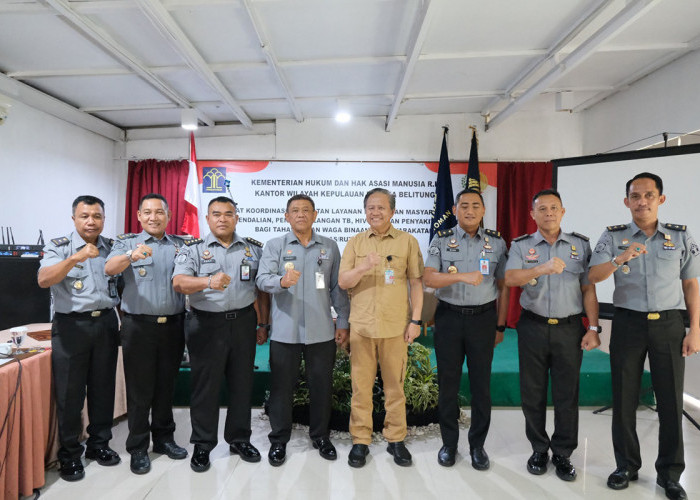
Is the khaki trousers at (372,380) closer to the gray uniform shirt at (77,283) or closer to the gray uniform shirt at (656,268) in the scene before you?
the gray uniform shirt at (656,268)

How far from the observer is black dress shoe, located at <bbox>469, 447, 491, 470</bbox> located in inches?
95.9

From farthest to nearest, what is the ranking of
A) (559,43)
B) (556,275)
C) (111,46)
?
(559,43), (111,46), (556,275)

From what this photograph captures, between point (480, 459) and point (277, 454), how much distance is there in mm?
1271

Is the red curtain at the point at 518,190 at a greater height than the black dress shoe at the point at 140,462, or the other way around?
the red curtain at the point at 518,190

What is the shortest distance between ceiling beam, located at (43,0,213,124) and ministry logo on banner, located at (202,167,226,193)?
1113 mm

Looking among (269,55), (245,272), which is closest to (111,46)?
(269,55)

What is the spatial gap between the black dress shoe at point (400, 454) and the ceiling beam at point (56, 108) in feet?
16.1

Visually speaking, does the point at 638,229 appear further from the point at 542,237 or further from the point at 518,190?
the point at 518,190

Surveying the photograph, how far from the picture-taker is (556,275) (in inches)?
92.7

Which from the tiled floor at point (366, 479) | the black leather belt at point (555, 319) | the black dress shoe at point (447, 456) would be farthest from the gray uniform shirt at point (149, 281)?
the black leather belt at point (555, 319)

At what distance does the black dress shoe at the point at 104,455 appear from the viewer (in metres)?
2.46

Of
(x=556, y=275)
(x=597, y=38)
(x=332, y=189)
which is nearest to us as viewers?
(x=556, y=275)

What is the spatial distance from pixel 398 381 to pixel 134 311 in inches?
66.3

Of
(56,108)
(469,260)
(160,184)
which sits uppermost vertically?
(56,108)
